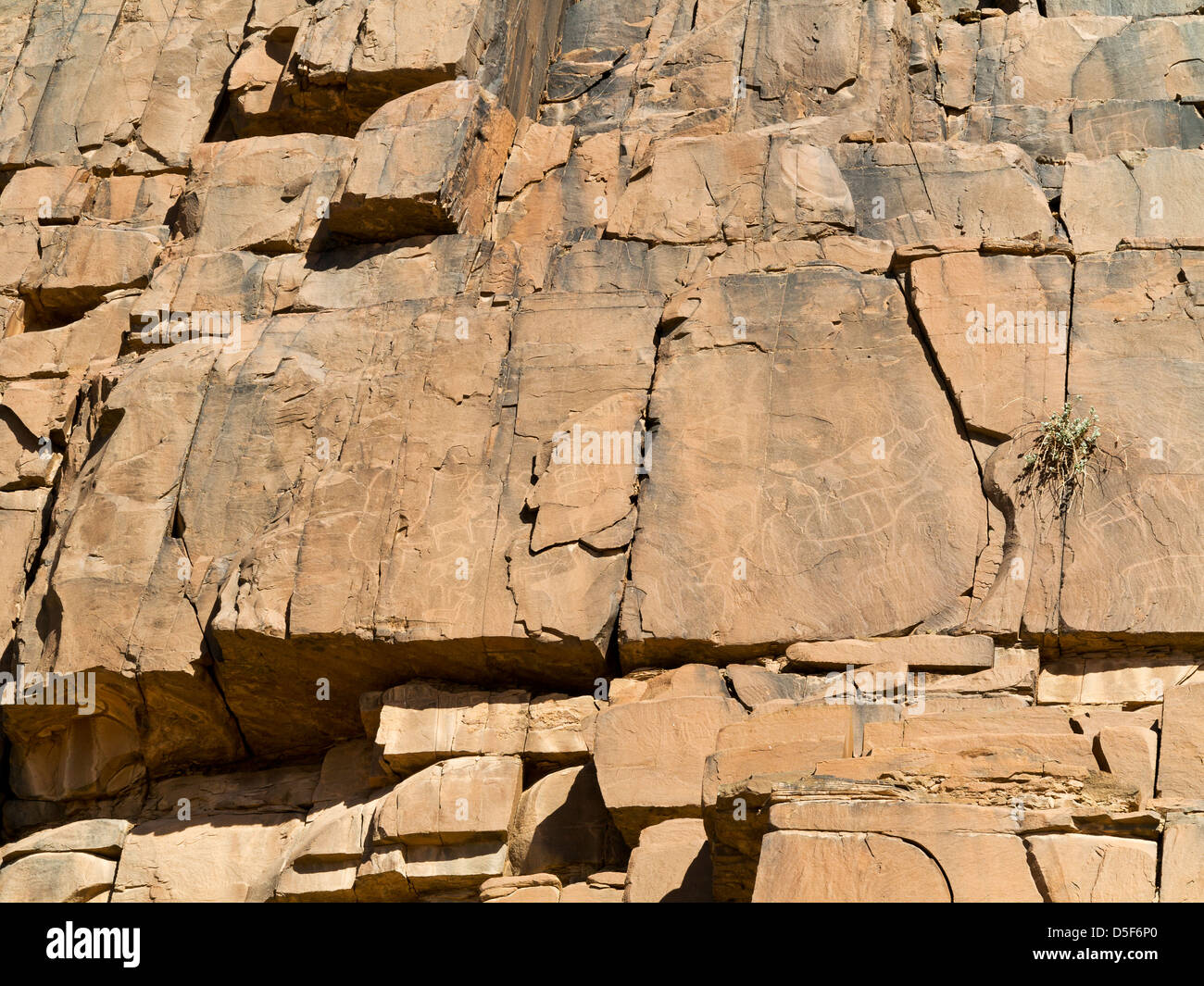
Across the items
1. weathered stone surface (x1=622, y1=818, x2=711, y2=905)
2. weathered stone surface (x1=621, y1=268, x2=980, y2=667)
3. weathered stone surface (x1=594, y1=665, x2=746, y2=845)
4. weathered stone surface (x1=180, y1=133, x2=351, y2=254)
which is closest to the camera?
weathered stone surface (x1=622, y1=818, x2=711, y2=905)

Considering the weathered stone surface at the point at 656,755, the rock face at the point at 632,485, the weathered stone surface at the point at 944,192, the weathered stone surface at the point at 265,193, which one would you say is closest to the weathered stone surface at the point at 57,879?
the rock face at the point at 632,485

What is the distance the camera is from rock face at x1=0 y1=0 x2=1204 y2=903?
1009 cm

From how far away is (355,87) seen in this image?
50.1 ft

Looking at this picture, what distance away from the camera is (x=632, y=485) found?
11258 millimetres

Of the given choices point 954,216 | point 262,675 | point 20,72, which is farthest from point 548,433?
point 20,72

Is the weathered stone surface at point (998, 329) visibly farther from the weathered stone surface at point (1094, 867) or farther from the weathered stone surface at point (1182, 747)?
the weathered stone surface at point (1094, 867)

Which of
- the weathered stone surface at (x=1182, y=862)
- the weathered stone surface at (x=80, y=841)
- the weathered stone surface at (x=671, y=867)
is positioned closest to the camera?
the weathered stone surface at (x=1182, y=862)

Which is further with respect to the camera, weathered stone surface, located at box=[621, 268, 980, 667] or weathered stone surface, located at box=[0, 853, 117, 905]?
weathered stone surface, located at box=[0, 853, 117, 905]

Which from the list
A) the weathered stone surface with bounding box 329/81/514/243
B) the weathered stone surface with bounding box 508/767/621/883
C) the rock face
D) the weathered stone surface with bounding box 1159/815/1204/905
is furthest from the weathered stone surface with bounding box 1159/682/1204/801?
the weathered stone surface with bounding box 329/81/514/243

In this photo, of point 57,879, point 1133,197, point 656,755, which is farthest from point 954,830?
point 57,879

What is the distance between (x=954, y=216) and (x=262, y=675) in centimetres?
603

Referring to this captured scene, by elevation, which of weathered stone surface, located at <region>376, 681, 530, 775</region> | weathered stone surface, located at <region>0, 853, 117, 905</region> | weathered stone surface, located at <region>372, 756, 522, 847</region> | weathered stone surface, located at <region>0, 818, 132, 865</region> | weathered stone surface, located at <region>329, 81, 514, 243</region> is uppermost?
weathered stone surface, located at <region>329, 81, 514, 243</region>

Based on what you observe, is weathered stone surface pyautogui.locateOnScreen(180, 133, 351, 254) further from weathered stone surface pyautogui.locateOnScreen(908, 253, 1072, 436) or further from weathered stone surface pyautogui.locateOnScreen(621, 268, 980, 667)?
weathered stone surface pyautogui.locateOnScreen(908, 253, 1072, 436)

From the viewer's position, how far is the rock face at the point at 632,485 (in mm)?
10094
